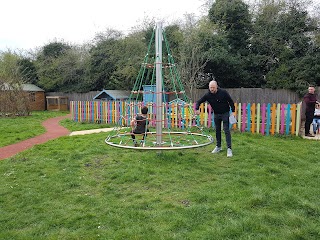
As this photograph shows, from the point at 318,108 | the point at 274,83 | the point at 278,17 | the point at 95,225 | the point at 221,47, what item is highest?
the point at 278,17

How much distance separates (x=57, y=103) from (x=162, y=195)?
84.1ft

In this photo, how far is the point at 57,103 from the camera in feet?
93.0

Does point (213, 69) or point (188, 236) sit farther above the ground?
point (213, 69)

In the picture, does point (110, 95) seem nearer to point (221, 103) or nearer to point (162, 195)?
point (221, 103)

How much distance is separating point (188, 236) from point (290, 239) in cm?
110

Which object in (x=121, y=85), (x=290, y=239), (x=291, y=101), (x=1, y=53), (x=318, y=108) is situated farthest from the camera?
(x=1, y=53)

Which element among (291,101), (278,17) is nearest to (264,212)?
(291,101)

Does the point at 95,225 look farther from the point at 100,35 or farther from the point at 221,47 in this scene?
the point at 100,35

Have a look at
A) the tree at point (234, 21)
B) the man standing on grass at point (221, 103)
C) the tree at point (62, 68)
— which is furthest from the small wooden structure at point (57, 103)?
the man standing on grass at point (221, 103)

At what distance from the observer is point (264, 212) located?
155 inches

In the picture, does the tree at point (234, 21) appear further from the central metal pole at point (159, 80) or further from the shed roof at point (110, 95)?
the central metal pole at point (159, 80)

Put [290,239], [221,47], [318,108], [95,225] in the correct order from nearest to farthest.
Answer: [290,239]
[95,225]
[318,108]
[221,47]

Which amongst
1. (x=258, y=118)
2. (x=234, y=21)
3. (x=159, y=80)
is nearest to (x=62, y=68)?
(x=234, y=21)

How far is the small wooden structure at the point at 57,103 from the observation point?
91.0 feet
